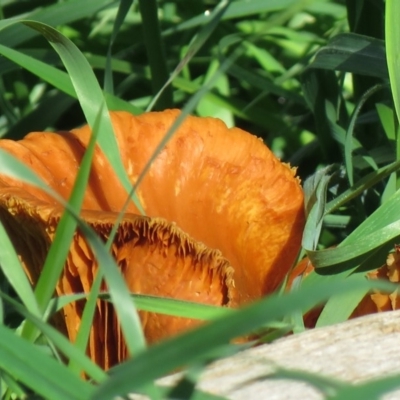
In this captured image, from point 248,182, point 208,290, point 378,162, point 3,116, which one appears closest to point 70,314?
point 208,290

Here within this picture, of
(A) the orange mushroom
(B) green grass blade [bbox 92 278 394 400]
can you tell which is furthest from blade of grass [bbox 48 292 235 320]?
(B) green grass blade [bbox 92 278 394 400]

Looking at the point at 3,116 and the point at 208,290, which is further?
the point at 3,116

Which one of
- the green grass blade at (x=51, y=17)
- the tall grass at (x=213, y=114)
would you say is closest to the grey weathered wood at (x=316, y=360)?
the tall grass at (x=213, y=114)

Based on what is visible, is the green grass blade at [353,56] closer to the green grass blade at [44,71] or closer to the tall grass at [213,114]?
the tall grass at [213,114]

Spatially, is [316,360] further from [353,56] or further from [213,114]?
[213,114]

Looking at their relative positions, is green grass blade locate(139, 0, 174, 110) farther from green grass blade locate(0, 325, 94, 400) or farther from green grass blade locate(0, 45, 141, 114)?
green grass blade locate(0, 325, 94, 400)

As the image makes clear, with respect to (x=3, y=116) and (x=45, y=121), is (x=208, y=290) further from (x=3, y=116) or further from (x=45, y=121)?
(x=3, y=116)

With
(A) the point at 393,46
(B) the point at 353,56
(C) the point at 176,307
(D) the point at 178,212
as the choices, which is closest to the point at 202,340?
(C) the point at 176,307
